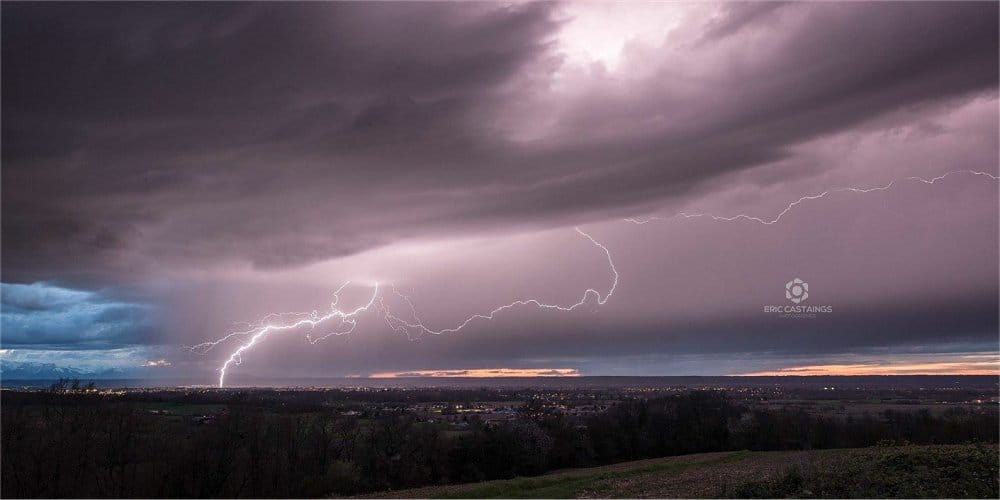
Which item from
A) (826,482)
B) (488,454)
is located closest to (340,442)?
(488,454)

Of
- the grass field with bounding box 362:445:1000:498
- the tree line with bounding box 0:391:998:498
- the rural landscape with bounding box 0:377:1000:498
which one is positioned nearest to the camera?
the grass field with bounding box 362:445:1000:498

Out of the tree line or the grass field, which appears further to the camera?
the tree line

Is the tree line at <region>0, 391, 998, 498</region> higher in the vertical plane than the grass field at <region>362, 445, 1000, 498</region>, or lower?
lower

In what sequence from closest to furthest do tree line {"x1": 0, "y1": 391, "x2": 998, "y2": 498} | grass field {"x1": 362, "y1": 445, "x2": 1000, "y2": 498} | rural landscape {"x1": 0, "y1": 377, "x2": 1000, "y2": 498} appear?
grass field {"x1": 362, "y1": 445, "x2": 1000, "y2": 498} < rural landscape {"x1": 0, "y1": 377, "x2": 1000, "y2": 498} < tree line {"x1": 0, "y1": 391, "x2": 998, "y2": 498}

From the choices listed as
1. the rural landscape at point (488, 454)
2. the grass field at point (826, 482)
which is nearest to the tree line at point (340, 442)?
the rural landscape at point (488, 454)

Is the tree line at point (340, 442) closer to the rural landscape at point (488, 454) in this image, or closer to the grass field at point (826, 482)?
the rural landscape at point (488, 454)

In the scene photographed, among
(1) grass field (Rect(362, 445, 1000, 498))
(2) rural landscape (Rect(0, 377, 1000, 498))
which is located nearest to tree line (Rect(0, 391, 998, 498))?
(2) rural landscape (Rect(0, 377, 1000, 498))

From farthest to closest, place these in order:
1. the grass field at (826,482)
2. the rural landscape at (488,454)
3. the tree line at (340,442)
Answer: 1. the tree line at (340,442)
2. the rural landscape at (488,454)
3. the grass field at (826,482)

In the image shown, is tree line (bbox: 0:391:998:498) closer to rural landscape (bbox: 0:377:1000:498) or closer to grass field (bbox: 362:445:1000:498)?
rural landscape (bbox: 0:377:1000:498)

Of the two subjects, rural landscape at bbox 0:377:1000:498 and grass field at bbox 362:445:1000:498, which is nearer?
grass field at bbox 362:445:1000:498

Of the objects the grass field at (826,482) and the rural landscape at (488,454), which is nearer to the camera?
the grass field at (826,482)

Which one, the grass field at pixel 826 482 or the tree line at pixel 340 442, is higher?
the grass field at pixel 826 482
